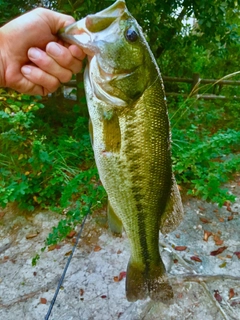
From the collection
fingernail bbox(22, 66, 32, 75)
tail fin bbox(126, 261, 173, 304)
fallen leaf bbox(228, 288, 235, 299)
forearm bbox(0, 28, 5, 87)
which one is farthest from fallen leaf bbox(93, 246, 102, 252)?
fingernail bbox(22, 66, 32, 75)

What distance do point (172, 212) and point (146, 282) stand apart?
476 millimetres

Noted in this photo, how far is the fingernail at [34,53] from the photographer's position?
4.95ft

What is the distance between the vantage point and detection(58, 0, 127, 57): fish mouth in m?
1.24

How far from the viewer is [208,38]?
16.9 feet

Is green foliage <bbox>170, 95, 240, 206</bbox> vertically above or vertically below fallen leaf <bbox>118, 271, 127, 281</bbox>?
above

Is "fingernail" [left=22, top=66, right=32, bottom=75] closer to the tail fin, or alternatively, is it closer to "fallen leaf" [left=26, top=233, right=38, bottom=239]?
the tail fin

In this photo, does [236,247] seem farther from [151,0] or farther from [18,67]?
[151,0]

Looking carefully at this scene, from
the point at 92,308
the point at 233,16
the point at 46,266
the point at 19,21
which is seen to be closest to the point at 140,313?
the point at 92,308

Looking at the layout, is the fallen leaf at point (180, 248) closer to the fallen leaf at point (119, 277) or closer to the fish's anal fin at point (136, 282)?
the fallen leaf at point (119, 277)

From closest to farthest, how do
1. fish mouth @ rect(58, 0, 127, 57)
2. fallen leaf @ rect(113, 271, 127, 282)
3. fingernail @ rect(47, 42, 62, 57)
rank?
fish mouth @ rect(58, 0, 127, 57) < fingernail @ rect(47, 42, 62, 57) < fallen leaf @ rect(113, 271, 127, 282)

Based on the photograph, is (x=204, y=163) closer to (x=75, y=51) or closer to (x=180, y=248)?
(x=180, y=248)

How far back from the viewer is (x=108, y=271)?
10.1 ft

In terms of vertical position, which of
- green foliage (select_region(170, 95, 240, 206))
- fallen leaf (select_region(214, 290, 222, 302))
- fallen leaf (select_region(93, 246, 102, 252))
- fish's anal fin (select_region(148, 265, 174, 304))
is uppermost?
fish's anal fin (select_region(148, 265, 174, 304))

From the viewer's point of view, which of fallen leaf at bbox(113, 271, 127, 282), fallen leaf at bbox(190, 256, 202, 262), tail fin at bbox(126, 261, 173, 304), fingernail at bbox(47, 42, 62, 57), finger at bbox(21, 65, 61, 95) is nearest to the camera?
fingernail at bbox(47, 42, 62, 57)
